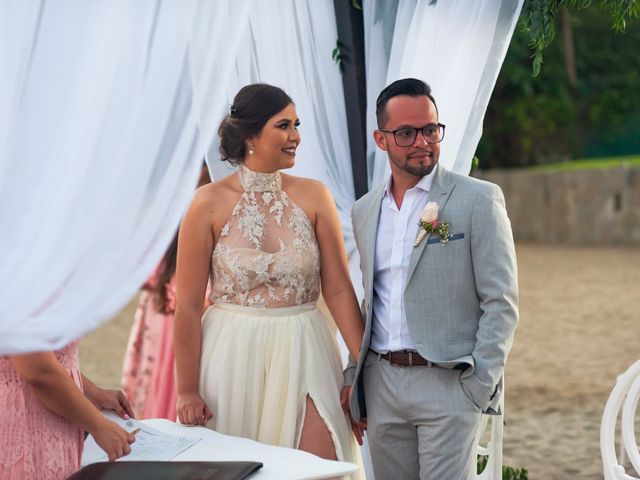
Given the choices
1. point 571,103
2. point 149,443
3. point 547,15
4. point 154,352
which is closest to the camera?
point 149,443

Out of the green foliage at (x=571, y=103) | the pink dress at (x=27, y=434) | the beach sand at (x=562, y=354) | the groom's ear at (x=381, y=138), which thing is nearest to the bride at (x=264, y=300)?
the groom's ear at (x=381, y=138)

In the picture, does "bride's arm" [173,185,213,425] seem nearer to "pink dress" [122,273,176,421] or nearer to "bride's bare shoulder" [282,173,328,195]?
"bride's bare shoulder" [282,173,328,195]

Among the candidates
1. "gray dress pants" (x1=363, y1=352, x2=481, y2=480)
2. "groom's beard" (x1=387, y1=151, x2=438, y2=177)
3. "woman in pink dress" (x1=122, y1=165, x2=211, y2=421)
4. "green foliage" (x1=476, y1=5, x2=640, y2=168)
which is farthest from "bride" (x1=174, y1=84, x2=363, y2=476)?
"green foliage" (x1=476, y1=5, x2=640, y2=168)

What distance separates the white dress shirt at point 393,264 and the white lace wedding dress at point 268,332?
282 millimetres

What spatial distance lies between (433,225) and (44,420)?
115 centimetres

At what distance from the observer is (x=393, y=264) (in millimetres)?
3367

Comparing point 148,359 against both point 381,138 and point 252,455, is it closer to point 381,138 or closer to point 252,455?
point 381,138

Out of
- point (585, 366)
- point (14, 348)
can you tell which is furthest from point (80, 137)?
point (585, 366)

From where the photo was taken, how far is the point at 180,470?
9.23ft

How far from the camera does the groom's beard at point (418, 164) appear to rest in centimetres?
331

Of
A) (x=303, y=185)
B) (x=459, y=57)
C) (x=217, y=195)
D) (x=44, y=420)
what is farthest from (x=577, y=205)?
(x=44, y=420)

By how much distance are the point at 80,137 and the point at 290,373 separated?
1.07 meters

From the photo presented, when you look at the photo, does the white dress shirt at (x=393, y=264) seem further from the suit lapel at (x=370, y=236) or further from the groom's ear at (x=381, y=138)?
the groom's ear at (x=381, y=138)

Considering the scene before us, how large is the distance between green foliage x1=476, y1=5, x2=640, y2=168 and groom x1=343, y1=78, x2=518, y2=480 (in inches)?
761
